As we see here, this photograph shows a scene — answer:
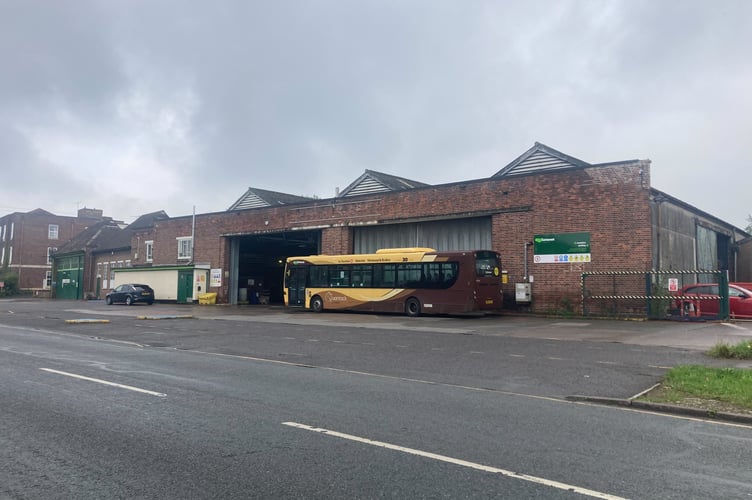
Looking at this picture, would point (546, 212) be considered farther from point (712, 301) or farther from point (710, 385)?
point (710, 385)

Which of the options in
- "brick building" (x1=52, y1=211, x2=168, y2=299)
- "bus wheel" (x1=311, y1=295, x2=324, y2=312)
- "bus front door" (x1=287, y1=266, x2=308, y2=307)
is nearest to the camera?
"bus wheel" (x1=311, y1=295, x2=324, y2=312)

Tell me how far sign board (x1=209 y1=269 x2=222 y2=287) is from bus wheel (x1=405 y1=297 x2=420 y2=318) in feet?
59.3

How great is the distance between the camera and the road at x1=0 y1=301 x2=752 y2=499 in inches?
179

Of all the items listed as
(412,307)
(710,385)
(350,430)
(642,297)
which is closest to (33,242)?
(412,307)

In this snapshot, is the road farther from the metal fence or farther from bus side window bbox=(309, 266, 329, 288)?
bus side window bbox=(309, 266, 329, 288)

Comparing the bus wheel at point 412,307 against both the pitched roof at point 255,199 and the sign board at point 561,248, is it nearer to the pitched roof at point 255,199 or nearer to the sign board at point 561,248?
the sign board at point 561,248

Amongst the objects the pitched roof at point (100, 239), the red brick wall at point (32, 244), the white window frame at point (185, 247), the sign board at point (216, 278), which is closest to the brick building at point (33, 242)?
the red brick wall at point (32, 244)

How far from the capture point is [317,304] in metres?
30.3

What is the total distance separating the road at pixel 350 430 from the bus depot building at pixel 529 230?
1202 cm

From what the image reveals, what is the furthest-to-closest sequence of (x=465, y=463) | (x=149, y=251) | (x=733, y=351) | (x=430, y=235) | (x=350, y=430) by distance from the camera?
(x=149, y=251)
(x=430, y=235)
(x=733, y=351)
(x=350, y=430)
(x=465, y=463)

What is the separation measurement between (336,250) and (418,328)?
1432cm

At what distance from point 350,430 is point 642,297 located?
65.5 ft

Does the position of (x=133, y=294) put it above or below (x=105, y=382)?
above

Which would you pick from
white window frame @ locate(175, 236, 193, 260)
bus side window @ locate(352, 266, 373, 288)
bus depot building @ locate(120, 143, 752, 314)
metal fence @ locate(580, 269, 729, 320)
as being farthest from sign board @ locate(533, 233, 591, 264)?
white window frame @ locate(175, 236, 193, 260)
